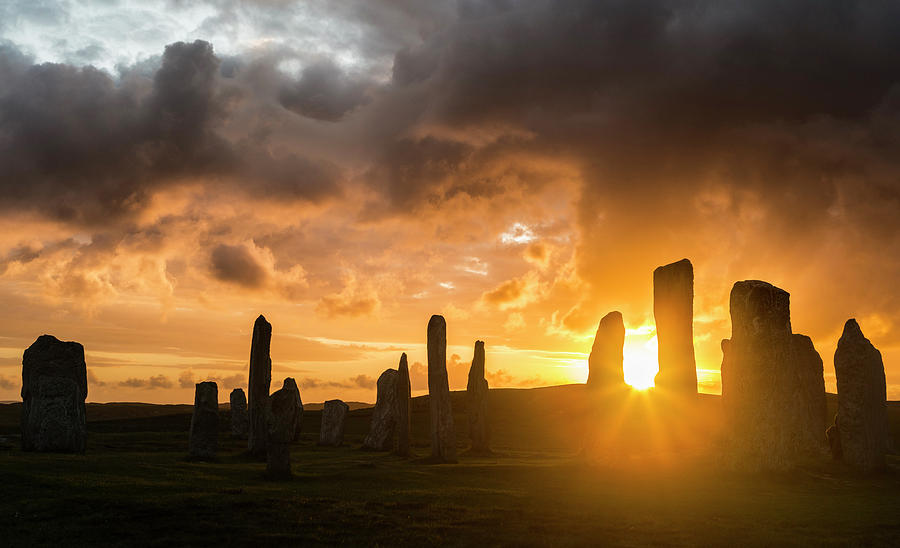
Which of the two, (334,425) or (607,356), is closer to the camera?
(607,356)

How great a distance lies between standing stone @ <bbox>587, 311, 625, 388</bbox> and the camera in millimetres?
34562

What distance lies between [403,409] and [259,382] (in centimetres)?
744

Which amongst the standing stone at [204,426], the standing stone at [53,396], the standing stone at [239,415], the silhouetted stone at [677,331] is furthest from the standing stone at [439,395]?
the standing stone at [239,415]

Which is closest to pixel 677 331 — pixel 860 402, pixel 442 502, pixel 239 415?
pixel 860 402

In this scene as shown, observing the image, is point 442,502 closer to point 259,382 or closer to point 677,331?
point 259,382

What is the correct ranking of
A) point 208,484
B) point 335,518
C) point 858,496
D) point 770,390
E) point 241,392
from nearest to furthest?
point 335,518 → point 208,484 → point 858,496 → point 770,390 → point 241,392

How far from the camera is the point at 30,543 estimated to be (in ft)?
46.7

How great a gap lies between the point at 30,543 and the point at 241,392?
35.8 m

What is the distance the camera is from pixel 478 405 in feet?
129

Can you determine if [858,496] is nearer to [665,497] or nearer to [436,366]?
[665,497]

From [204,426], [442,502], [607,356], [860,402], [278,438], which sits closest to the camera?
[442,502]

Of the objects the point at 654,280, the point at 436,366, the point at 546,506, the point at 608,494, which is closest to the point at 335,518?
the point at 546,506

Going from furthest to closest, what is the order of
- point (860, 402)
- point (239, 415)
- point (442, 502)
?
point (239, 415) < point (860, 402) < point (442, 502)

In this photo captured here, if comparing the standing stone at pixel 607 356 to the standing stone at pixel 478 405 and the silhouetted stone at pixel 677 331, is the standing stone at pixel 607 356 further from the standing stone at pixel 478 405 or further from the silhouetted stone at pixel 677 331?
the standing stone at pixel 478 405
